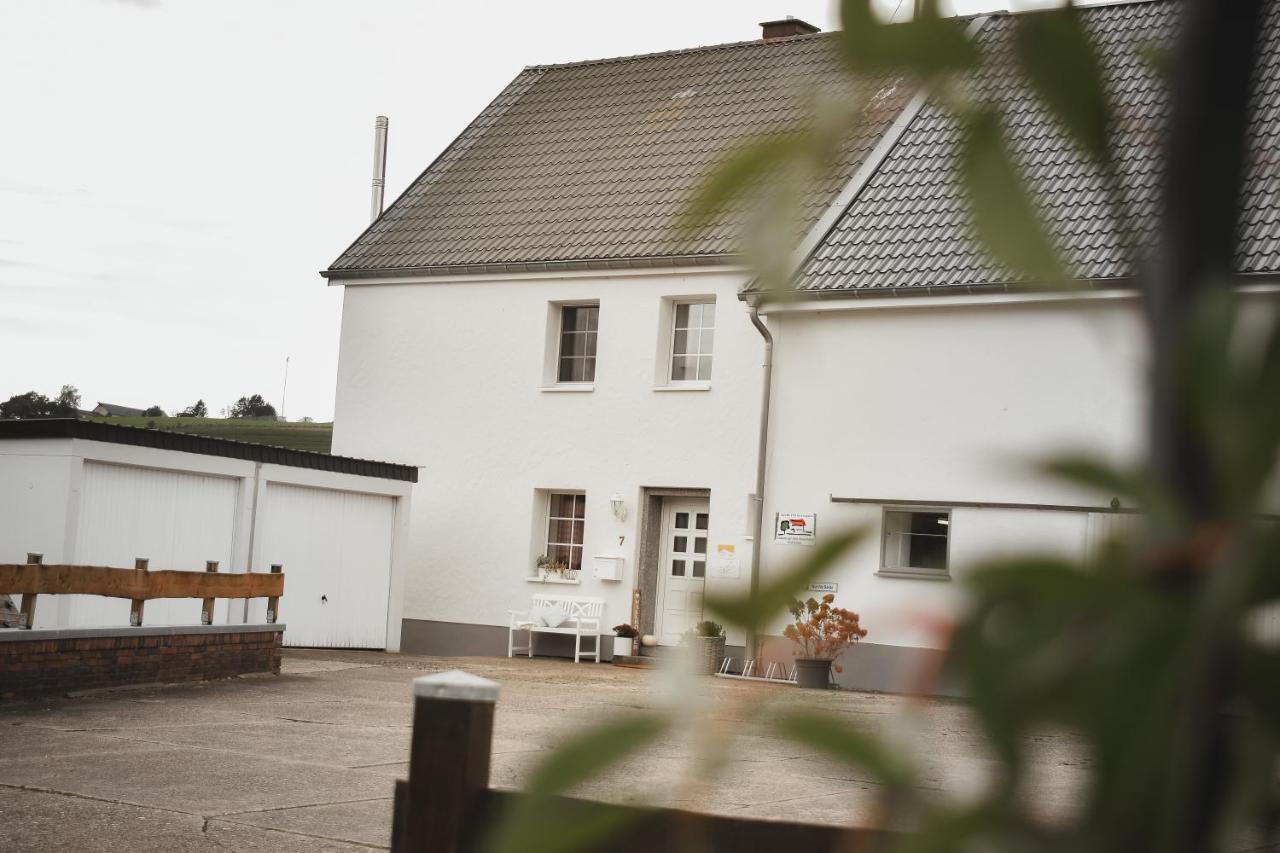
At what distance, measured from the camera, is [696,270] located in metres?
19.3

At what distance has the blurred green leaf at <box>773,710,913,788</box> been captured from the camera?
37 centimetres

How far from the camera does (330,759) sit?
8.62 meters

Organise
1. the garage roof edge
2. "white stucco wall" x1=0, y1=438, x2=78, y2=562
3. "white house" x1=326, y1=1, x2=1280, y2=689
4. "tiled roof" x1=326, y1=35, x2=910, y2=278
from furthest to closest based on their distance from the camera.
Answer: "tiled roof" x1=326, y1=35, x2=910, y2=278 < "white house" x1=326, y1=1, x2=1280, y2=689 < the garage roof edge < "white stucco wall" x1=0, y1=438, x2=78, y2=562

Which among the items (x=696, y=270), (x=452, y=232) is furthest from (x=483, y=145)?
(x=696, y=270)

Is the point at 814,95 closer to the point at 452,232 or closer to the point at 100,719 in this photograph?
the point at 100,719

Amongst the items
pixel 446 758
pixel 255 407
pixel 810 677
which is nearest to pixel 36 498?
pixel 446 758

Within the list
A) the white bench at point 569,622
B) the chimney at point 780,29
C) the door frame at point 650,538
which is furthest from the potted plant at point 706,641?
the chimney at point 780,29

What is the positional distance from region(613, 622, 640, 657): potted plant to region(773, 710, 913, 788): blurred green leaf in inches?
738

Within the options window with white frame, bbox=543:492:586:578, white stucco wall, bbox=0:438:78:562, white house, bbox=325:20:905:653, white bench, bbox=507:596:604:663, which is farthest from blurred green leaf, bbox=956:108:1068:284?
window with white frame, bbox=543:492:586:578

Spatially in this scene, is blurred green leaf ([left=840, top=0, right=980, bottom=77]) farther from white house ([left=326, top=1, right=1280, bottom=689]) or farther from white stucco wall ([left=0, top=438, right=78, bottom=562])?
white stucco wall ([left=0, top=438, right=78, bottom=562])

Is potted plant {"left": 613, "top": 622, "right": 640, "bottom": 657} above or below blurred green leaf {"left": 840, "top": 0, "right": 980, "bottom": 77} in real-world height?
below

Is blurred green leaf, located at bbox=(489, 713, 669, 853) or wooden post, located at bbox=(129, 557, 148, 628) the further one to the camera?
wooden post, located at bbox=(129, 557, 148, 628)

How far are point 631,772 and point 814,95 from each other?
205 mm

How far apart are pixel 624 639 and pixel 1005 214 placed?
1883 centimetres
